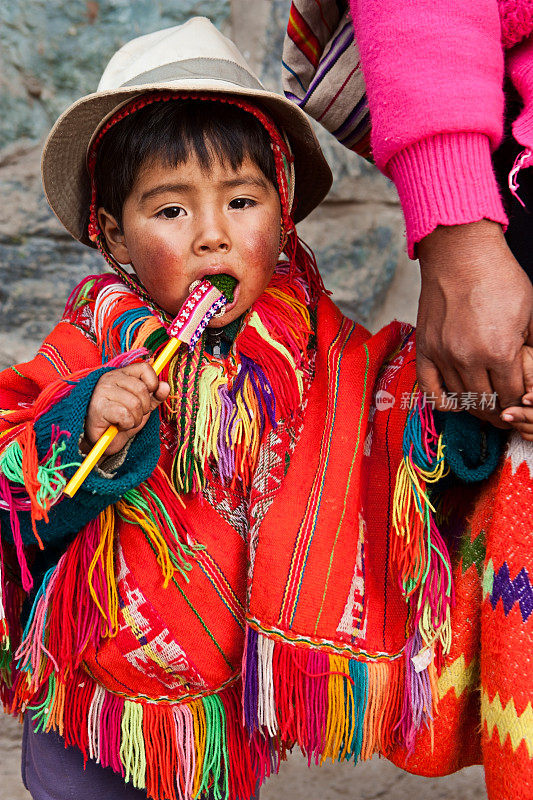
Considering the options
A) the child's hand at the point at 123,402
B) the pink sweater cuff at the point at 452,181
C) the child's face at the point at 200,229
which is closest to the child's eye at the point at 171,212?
the child's face at the point at 200,229

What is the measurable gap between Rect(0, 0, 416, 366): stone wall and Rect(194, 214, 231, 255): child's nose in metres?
0.69

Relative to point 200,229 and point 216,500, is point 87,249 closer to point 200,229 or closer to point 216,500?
point 200,229

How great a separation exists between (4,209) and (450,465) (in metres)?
1.13

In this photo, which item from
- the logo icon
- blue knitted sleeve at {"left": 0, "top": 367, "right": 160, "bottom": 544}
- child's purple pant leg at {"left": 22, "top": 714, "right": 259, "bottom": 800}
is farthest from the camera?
child's purple pant leg at {"left": 22, "top": 714, "right": 259, "bottom": 800}

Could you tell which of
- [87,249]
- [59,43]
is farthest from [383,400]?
[59,43]

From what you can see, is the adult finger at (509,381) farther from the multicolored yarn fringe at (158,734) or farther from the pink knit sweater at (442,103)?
the multicolored yarn fringe at (158,734)

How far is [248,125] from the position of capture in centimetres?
107

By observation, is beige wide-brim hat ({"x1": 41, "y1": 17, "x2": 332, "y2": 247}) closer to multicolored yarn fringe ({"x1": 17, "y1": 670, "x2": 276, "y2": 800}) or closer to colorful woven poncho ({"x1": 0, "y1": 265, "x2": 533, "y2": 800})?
colorful woven poncho ({"x1": 0, "y1": 265, "x2": 533, "y2": 800})

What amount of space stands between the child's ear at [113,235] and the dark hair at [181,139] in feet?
0.15

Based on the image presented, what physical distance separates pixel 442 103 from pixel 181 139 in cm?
39

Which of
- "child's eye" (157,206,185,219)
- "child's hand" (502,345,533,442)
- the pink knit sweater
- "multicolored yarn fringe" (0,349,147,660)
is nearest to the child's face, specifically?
"child's eye" (157,206,185,219)

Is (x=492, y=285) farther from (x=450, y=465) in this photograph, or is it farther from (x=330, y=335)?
(x=330, y=335)

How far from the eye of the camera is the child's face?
101 cm

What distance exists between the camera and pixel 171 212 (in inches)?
40.6
